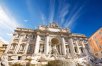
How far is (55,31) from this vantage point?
3800 centimetres

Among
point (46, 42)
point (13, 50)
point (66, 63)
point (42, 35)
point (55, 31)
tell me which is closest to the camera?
point (66, 63)

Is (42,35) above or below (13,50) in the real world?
above

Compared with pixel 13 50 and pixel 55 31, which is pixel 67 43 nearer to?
pixel 55 31

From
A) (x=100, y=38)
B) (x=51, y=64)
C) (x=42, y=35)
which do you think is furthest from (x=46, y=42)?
(x=100, y=38)

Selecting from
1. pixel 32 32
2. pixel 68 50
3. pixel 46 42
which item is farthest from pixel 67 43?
pixel 32 32

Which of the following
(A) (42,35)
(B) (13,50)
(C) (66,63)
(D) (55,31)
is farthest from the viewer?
(D) (55,31)

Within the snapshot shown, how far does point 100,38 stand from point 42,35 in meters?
25.5

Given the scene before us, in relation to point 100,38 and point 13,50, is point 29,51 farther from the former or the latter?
point 100,38

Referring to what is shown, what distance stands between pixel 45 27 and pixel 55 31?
456 centimetres

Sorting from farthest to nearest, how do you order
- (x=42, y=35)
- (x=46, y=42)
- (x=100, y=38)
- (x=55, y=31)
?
(x=100, y=38) < (x=55, y=31) < (x=42, y=35) < (x=46, y=42)

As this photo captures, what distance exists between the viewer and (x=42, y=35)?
116 feet

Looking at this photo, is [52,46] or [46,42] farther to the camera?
[52,46]

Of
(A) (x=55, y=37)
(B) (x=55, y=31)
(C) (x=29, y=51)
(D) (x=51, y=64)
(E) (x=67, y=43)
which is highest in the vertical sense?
(B) (x=55, y=31)

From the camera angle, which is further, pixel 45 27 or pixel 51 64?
pixel 45 27
